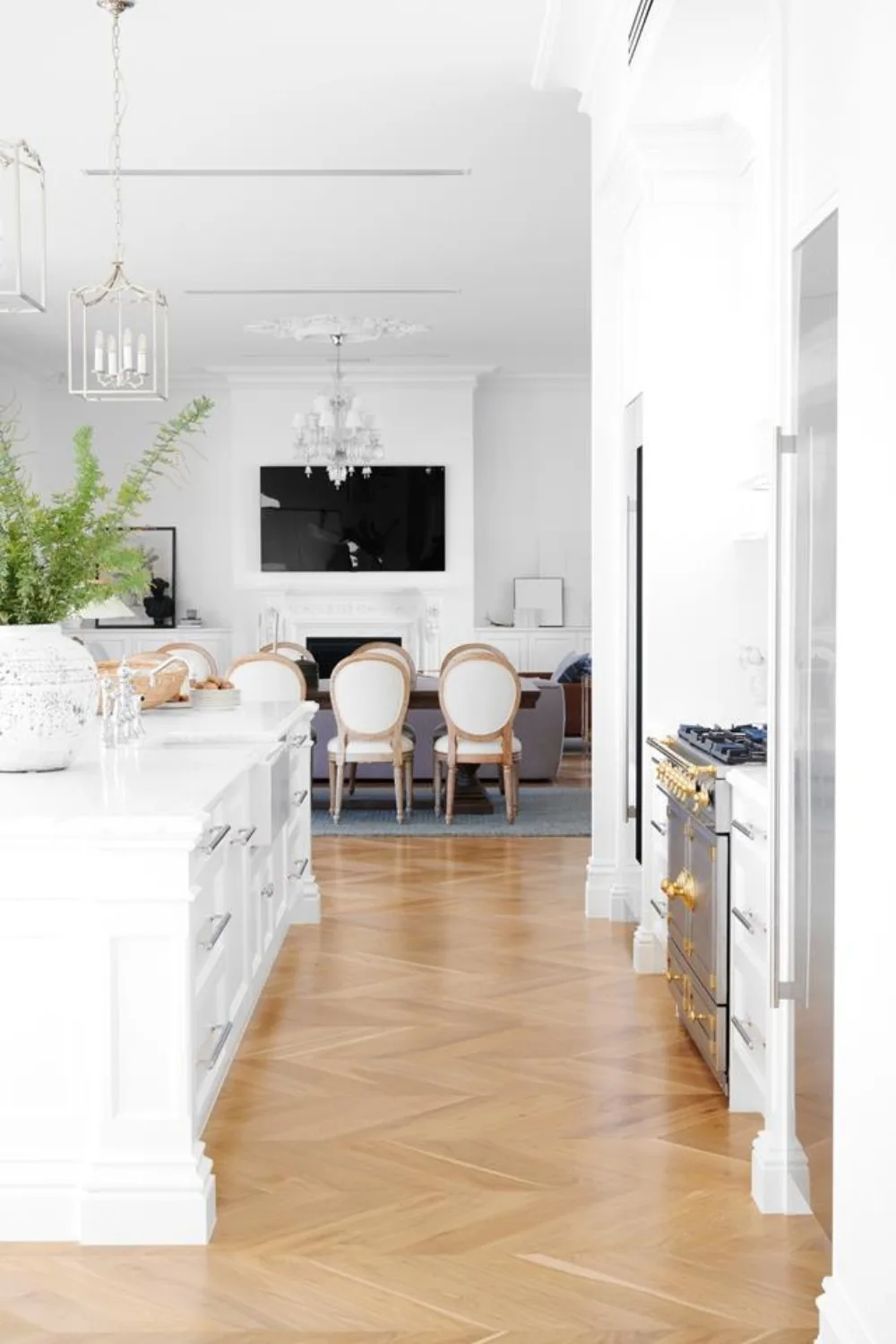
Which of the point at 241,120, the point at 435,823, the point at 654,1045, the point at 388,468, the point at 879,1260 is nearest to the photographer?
the point at 879,1260

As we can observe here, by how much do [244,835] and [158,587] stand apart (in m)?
9.99

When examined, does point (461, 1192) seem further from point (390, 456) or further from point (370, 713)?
point (390, 456)

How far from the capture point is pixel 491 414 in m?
13.8

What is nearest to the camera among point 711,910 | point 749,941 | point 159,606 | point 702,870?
point 749,941

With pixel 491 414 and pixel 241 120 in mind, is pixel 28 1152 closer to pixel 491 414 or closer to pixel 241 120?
pixel 241 120

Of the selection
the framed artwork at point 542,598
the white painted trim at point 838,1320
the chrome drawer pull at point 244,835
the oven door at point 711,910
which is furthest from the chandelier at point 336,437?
the white painted trim at point 838,1320

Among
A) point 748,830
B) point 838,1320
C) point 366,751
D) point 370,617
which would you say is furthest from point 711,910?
point 370,617

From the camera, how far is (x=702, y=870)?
3918mm

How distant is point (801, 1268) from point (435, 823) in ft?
18.7

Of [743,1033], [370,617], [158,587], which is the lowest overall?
[743,1033]

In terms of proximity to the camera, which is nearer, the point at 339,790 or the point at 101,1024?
the point at 101,1024

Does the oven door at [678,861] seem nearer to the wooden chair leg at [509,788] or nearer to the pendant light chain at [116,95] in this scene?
the pendant light chain at [116,95]

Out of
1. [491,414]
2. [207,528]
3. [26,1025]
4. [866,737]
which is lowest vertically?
[26,1025]

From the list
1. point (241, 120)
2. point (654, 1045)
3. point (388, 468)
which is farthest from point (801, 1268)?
point (388, 468)
